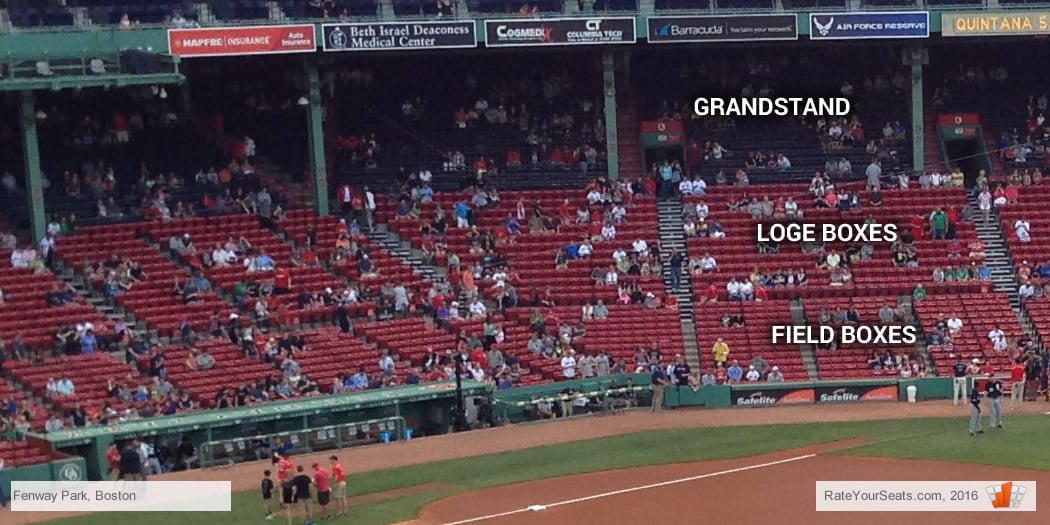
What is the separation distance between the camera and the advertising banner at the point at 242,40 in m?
44.7

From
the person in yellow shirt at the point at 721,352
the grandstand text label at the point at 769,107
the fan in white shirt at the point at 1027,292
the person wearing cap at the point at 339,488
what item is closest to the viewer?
the person wearing cap at the point at 339,488

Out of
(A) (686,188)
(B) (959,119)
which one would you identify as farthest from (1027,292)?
(A) (686,188)

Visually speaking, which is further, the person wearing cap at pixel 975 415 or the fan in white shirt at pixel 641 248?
the fan in white shirt at pixel 641 248

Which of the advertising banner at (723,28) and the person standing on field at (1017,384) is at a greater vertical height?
the advertising banner at (723,28)

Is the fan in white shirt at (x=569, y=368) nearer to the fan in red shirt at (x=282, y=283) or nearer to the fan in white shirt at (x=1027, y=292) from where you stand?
the fan in red shirt at (x=282, y=283)

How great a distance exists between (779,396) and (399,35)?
14110 mm

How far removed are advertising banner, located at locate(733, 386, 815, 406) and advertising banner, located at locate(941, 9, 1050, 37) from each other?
497 inches

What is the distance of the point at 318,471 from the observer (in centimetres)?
2977

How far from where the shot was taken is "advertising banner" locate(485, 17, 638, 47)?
47156mm

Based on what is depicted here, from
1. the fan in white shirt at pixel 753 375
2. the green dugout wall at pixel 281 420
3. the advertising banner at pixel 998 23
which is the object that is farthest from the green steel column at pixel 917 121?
the green dugout wall at pixel 281 420

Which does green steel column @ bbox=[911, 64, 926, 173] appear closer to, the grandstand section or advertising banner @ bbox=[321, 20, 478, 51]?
the grandstand section

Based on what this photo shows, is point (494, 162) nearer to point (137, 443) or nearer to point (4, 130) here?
point (4, 130)

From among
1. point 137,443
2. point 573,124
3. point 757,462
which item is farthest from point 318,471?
point 573,124

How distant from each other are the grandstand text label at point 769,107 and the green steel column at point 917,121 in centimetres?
236
